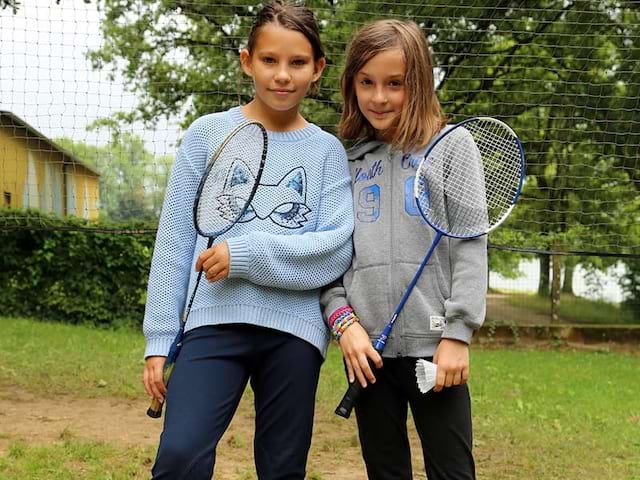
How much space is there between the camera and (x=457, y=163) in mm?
2322

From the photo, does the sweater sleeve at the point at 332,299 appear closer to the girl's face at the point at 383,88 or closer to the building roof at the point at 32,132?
the girl's face at the point at 383,88

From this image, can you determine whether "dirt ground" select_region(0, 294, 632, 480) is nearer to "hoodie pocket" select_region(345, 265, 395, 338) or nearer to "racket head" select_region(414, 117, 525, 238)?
"hoodie pocket" select_region(345, 265, 395, 338)

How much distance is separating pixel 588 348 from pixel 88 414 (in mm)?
7307

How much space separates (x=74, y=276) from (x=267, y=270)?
30.2 feet

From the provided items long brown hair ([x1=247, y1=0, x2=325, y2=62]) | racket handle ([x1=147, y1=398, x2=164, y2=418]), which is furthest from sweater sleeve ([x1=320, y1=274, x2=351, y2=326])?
long brown hair ([x1=247, y1=0, x2=325, y2=62])

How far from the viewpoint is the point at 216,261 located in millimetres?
2189

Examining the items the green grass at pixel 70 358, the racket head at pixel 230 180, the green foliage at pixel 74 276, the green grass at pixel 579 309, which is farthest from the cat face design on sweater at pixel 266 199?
the green grass at pixel 579 309

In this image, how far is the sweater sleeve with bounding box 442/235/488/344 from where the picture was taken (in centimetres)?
223

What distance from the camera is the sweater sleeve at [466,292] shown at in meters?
2.23

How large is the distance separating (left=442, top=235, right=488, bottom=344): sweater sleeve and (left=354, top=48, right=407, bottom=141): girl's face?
41 centimetres

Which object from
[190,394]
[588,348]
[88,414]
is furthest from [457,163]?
[588,348]

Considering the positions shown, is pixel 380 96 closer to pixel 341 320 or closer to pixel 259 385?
pixel 341 320

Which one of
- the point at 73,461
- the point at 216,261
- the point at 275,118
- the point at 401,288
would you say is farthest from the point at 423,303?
the point at 73,461

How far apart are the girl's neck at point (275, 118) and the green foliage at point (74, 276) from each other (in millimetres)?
8505
